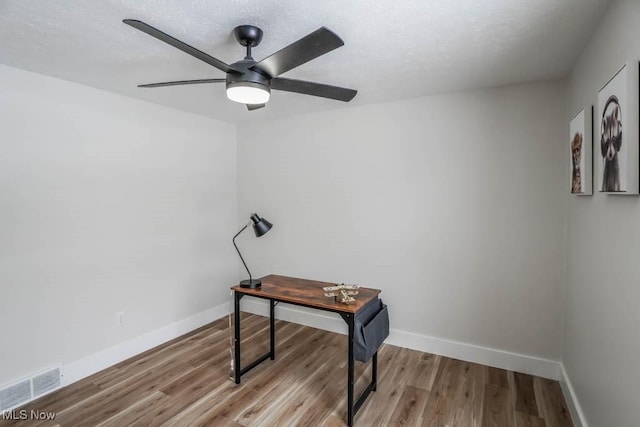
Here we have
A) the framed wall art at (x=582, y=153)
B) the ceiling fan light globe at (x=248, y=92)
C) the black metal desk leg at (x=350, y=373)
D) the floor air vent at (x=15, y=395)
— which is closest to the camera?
the ceiling fan light globe at (x=248, y=92)

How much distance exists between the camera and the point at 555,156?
251 centimetres

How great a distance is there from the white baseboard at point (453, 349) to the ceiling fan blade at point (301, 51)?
2.62m

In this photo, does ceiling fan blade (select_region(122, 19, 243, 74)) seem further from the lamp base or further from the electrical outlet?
the electrical outlet

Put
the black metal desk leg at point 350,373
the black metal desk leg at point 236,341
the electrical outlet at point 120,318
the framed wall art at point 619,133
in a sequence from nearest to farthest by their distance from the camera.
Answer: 1. the framed wall art at point 619,133
2. the black metal desk leg at point 350,373
3. the black metal desk leg at point 236,341
4. the electrical outlet at point 120,318

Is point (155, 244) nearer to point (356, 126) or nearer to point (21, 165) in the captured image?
point (21, 165)

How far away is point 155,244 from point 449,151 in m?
2.92

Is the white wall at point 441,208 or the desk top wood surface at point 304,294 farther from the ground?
the white wall at point 441,208

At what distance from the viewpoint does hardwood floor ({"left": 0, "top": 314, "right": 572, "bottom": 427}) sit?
6.98ft

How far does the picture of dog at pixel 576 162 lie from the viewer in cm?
195

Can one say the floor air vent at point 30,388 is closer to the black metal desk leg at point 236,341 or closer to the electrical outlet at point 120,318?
the electrical outlet at point 120,318

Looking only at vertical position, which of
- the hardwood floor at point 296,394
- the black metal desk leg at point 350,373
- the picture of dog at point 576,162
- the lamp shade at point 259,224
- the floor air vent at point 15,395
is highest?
the picture of dog at point 576,162

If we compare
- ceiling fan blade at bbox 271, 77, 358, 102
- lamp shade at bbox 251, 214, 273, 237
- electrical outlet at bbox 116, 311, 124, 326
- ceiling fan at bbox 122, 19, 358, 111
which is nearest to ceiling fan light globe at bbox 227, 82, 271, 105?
ceiling fan at bbox 122, 19, 358, 111

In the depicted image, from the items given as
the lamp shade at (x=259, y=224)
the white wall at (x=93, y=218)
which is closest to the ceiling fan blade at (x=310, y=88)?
the lamp shade at (x=259, y=224)

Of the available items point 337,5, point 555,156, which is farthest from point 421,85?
point 337,5
